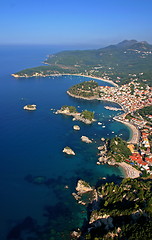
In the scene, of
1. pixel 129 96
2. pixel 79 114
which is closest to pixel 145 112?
pixel 79 114

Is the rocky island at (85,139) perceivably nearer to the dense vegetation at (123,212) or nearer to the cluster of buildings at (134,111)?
the cluster of buildings at (134,111)

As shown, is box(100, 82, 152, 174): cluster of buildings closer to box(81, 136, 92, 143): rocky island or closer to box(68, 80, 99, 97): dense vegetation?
box(68, 80, 99, 97): dense vegetation

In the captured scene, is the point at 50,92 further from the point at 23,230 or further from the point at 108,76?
the point at 23,230

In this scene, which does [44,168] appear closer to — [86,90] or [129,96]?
[86,90]

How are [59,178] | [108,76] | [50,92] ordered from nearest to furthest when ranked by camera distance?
[59,178]
[50,92]
[108,76]

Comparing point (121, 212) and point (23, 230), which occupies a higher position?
point (121, 212)

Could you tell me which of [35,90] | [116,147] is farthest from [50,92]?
[116,147]

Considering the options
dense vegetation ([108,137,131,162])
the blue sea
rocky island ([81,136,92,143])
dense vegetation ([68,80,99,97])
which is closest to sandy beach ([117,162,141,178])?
the blue sea

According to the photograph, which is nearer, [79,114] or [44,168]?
[44,168]
